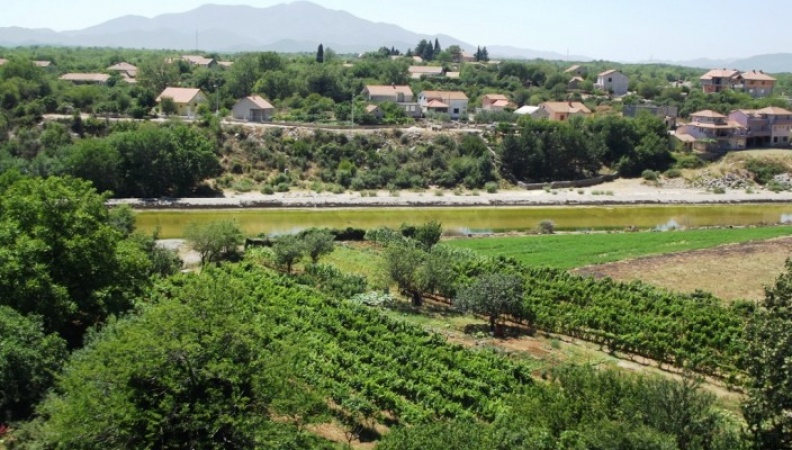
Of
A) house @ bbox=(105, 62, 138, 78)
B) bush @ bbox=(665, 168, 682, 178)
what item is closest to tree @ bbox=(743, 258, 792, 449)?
bush @ bbox=(665, 168, 682, 178)

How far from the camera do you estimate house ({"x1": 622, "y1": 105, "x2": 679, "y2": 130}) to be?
86.4m

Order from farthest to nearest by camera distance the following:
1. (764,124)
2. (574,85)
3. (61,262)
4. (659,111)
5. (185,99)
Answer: (574,85) → (659,111) → (764,124) → (185,99) → (61,262)

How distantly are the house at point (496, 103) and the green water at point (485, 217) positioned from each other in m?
33.6

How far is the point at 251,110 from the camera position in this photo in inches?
A: 2936

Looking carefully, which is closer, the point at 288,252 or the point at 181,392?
the point at 181,392

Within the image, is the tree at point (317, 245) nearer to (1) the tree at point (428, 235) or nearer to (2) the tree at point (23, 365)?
(1) the tree at point (428, 235)

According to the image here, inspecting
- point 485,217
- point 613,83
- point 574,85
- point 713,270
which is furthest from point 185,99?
point 613,83

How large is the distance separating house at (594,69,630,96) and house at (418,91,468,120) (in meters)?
34.0

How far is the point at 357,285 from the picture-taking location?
3428 cm

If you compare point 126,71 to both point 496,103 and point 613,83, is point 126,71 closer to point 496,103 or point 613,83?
point 496,103

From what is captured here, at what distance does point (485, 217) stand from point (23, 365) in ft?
133

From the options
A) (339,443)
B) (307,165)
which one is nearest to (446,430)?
(339,443)

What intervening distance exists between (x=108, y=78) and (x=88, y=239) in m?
71.9

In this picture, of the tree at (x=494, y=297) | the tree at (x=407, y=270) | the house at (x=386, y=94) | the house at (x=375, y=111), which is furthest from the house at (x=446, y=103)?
the tree at (x=494, y=297)
